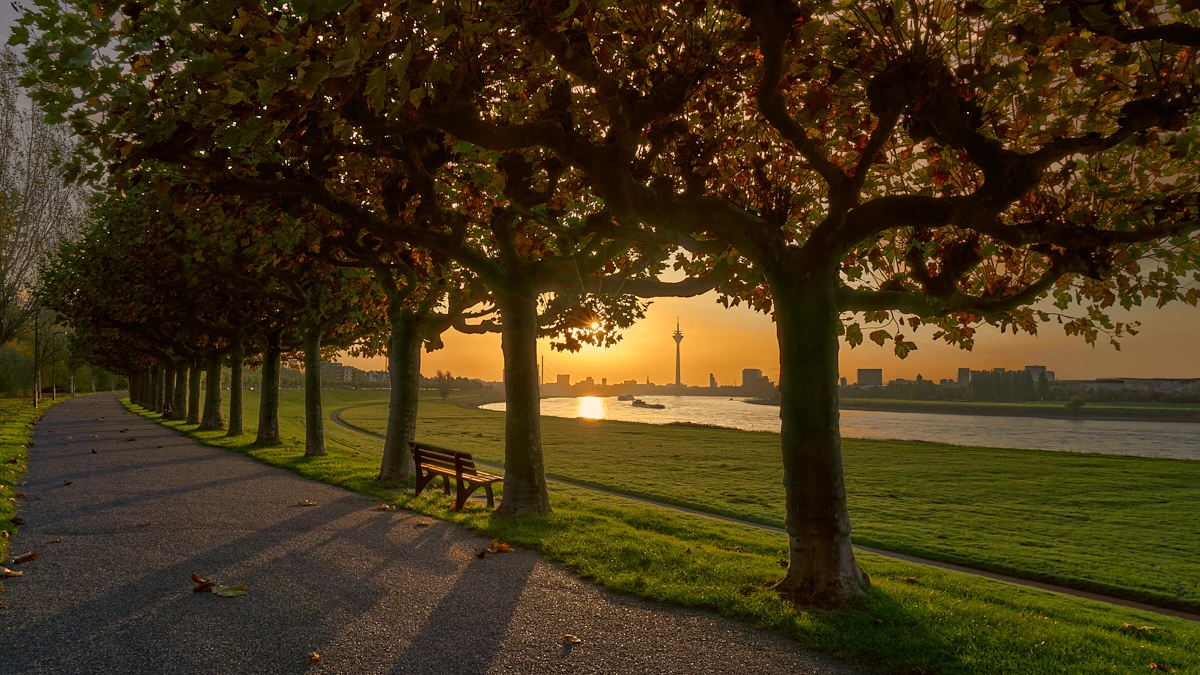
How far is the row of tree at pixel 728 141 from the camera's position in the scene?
632 cm

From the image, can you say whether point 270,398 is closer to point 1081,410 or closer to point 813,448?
point 813,448

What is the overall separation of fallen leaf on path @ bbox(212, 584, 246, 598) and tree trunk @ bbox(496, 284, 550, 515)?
540 cm

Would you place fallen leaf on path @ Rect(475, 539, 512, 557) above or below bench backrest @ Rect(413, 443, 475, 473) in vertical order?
below

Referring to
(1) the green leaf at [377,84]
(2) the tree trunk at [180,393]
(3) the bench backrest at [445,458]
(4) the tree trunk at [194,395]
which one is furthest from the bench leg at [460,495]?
(2) the tree trunk at [180,393]

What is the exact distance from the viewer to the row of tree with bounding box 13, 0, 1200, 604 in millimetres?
6320

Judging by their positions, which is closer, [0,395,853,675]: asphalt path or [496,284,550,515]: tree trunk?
[0,395,853,675]: asphalt path

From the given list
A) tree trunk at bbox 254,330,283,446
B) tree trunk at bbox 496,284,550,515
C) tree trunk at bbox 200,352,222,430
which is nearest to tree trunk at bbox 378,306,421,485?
tree trunk at bbox 496,284,550,515

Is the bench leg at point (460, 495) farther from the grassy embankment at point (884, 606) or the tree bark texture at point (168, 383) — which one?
the tree bark texture at point (168, 383)

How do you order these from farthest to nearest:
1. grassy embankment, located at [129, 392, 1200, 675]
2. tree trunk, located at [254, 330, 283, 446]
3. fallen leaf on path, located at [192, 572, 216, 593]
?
tree trunk, located at [254, 330, 283, 446]
fallen leaf on path, located at [192, 572, 216, 593]
grassy embankment, located at [129, 392, 1200, 675]

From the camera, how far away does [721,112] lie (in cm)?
931

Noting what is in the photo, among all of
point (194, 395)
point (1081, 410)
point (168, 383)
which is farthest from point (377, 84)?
point (1081, 410)

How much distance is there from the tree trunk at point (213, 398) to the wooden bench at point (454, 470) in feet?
71.9

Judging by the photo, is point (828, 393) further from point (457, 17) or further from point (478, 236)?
point (478, 236)

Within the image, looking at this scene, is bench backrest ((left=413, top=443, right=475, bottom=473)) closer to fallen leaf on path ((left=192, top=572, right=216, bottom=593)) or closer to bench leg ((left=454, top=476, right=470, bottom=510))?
bench leg ((left=454, top=476, right=470, bottom=510))
